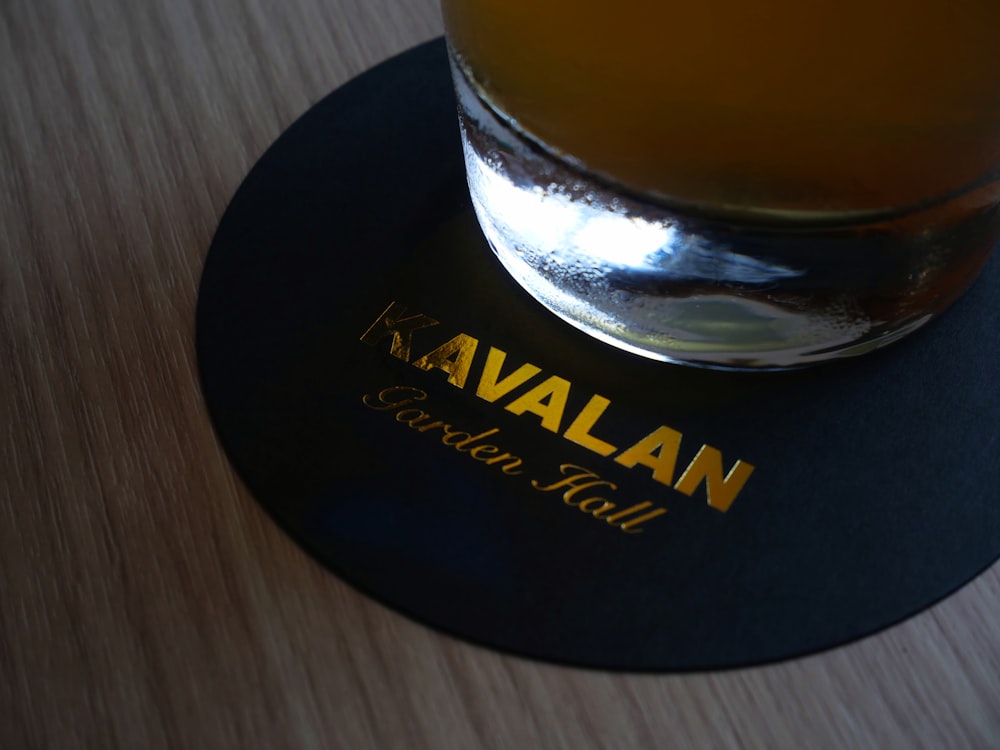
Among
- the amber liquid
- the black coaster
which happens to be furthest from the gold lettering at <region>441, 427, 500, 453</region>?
the amber liquid

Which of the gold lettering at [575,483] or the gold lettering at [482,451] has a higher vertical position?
the gold lettering at [575,483]

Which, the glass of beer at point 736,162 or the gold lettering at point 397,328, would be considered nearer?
the glass of beer at point 736,162

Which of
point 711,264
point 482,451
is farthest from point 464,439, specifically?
point 711,264

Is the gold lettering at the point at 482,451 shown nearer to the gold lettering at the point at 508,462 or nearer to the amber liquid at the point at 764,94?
the gold lettering at the point at 508,462

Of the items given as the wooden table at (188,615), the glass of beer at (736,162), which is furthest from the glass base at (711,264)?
the wooden table at (188,615)

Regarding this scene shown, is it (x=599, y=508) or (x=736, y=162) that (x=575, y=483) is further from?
(x=736, y=162)

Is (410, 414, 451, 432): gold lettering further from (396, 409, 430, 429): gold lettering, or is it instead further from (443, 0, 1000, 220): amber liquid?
(443, 0, 1000, 220): amber liquid
